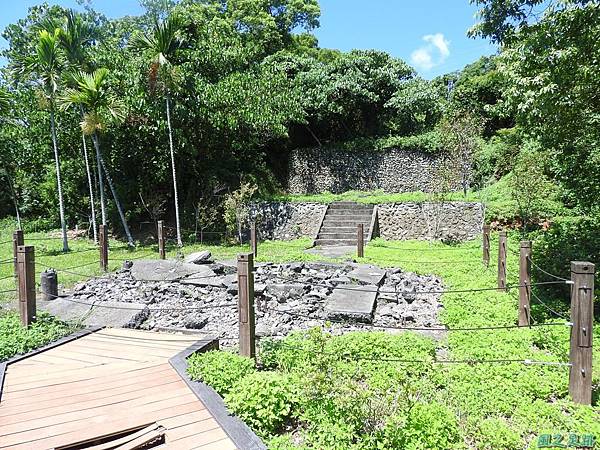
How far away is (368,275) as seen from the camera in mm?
8266

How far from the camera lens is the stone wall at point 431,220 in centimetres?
1448

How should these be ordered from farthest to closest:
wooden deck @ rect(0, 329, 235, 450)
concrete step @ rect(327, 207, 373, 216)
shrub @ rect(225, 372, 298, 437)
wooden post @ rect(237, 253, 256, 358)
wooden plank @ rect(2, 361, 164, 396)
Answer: concrete step @ rect(327, 207, 373, 216), wooden post @ rect(237, 253, 256, 358), wooden plank @ rect(2, 361, 164, 396), shrub @ rect(225, 372, 298, 437), wooden deck @ rect(0, 329, 235, 450)

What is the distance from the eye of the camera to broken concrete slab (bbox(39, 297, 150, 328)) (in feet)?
19.7

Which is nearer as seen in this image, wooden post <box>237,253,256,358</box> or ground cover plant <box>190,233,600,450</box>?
ground cover plant <box>190,233,600,450</box>

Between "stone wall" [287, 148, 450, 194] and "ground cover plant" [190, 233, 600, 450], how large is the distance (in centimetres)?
1502

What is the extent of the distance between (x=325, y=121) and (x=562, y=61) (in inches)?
633

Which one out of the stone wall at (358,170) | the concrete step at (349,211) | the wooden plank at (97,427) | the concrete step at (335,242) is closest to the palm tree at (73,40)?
the concrete step at (335,242)

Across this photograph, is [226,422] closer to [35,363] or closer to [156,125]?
[35,363]

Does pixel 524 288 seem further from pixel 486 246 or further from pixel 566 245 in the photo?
pixel 566 245

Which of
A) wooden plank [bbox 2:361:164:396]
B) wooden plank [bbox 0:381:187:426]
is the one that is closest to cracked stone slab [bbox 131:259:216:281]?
wooden plank [bbox 2:361:164:396]

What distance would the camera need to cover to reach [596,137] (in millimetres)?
7844

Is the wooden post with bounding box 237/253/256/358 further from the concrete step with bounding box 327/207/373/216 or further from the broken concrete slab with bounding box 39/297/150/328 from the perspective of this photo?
the concrete step with bounding box 327/207/373/216

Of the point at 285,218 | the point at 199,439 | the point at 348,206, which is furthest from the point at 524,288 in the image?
the point at 285,218

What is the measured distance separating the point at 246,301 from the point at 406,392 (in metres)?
1.76
